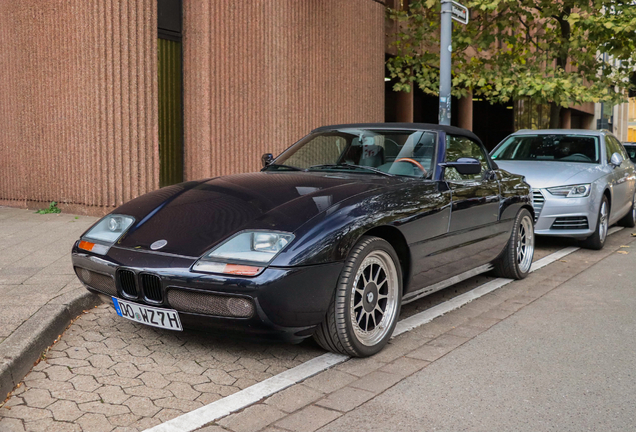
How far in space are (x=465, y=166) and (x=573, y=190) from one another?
372cm

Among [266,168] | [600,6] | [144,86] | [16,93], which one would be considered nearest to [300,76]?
[144,86]

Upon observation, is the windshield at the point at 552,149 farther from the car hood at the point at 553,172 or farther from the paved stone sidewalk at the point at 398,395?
the paved stone sidewalk at the point at 398,395

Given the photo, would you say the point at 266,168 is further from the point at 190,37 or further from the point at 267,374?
the point at 190,37

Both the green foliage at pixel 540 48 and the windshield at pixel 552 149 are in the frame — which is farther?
the green foliage at pixel 540 48

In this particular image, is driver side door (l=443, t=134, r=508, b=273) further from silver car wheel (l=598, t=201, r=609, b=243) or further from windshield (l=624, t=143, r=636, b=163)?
windshield (l=624, t=143, r=636, b=163)

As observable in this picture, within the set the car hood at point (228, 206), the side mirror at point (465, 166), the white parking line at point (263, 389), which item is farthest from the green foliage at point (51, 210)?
the side mirror at point (465, 166)

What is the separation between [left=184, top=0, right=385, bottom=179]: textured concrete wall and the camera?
10.2 meters

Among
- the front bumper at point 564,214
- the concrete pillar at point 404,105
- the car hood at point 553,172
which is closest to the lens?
the front bumper at point 564,214

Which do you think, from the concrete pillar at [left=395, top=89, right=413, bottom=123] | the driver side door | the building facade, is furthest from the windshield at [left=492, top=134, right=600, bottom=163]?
the concrete pillar at [left=395, top=89, right=413, bottom=123]

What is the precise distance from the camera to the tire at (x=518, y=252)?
20.0 feet

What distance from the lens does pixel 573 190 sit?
8000mm

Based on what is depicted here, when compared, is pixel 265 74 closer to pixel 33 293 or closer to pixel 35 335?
pixel 33 293

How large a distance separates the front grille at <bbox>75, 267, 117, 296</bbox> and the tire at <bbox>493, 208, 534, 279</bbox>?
3634mm

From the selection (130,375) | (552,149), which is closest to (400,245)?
(130,375)
